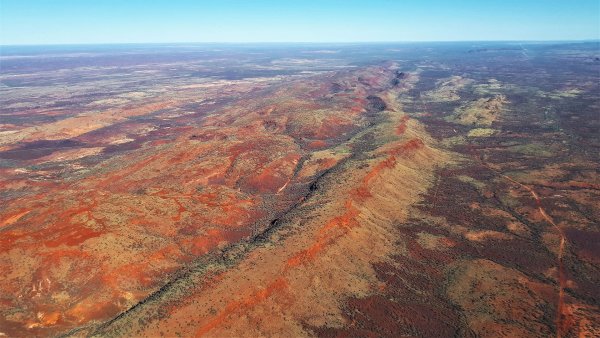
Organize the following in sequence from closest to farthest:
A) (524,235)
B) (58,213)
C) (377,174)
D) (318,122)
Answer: (58,213) < (524,235) < (377,174) < (318,122)

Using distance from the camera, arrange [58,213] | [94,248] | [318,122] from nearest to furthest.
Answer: [94,248] → [58,213] → [318,122]

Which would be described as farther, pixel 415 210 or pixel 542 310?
pixel 415 210

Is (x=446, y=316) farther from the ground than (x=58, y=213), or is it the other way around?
(x=58, y=213)

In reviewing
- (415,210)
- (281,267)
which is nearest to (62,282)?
(281,267)

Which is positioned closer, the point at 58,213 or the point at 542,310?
the point at 542,310

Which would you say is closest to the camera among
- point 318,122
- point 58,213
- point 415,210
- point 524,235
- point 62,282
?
point 62,282

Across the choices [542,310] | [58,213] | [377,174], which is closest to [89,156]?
[58,213]

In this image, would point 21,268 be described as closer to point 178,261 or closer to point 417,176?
point 178,261

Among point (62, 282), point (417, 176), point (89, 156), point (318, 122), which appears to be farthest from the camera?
point (318, 122)

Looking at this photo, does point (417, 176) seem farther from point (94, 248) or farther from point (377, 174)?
point (94, 248)
